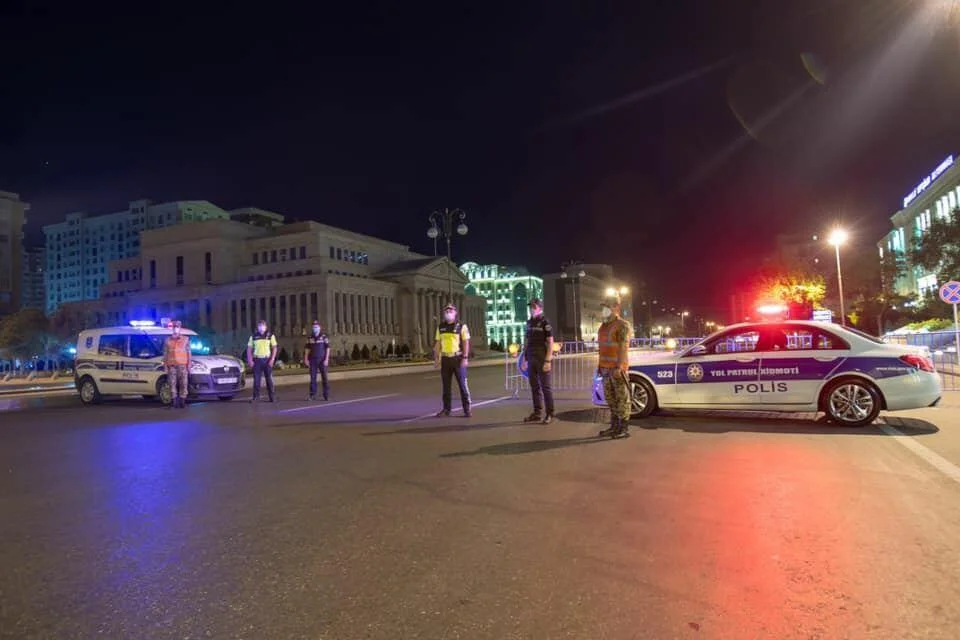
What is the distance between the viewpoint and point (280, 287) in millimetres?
78688

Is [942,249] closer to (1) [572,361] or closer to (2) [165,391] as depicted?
(1) [572,361]

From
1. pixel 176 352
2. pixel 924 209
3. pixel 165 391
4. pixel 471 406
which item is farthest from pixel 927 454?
pixel 924 209

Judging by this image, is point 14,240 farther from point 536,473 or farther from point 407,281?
point 536,473

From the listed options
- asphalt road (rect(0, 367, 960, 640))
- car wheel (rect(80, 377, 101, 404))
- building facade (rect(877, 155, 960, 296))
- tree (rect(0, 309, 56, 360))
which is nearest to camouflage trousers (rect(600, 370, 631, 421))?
asphalt road (rect(0, 367, 960, 640))

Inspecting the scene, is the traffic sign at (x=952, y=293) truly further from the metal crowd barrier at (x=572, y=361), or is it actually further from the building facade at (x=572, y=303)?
the building facade at (x=572, y=303)

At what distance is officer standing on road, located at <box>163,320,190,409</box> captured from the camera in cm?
1344

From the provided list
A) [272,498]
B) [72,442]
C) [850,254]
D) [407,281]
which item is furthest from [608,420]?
[407,281]

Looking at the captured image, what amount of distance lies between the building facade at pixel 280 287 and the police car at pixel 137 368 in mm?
59000

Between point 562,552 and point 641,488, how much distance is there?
6.14 feet

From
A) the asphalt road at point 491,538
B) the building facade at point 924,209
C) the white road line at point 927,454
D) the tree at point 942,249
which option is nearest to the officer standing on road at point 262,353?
the asphalt road at point 491,538

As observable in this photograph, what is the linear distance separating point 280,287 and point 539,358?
73.5 metres

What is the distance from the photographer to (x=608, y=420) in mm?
10109

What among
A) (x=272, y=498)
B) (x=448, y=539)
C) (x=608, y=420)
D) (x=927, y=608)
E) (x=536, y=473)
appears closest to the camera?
(x=927, y=608)

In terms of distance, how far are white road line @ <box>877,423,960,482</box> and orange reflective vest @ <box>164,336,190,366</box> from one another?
494 inches
